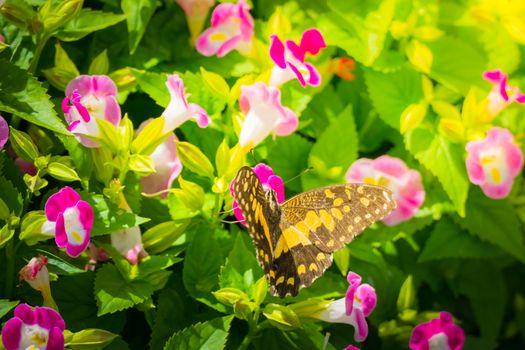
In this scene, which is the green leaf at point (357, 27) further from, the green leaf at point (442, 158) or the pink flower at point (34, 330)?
the pink flower at point (34, 330)

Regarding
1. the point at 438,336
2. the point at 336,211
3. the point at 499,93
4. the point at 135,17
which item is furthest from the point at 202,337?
the point at 499,93

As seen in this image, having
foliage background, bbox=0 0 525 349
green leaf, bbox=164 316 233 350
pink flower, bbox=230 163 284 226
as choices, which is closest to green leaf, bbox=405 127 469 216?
foliage background, bbox=0 0 525 349

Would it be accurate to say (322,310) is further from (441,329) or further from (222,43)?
(222,43)

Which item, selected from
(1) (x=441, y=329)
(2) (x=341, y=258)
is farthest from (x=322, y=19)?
(1) (x=441, y=329)

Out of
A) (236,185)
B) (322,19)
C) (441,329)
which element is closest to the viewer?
(236,185)

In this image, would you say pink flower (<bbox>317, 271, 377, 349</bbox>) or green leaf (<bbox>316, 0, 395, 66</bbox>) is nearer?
pink flower (<bbox>317, 271, 377, 349</bbox>)

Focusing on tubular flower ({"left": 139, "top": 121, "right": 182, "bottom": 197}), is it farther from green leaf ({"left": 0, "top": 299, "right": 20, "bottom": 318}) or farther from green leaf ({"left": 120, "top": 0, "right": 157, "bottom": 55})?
green leaf ({"left": 0, "top": 299, "right": 20, "bottom": 318})
